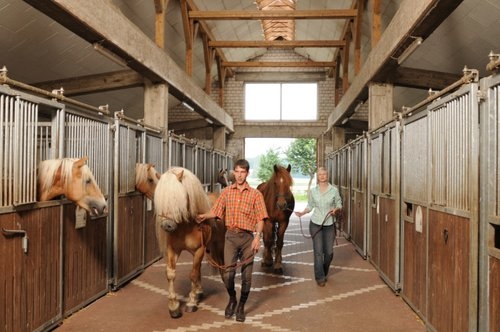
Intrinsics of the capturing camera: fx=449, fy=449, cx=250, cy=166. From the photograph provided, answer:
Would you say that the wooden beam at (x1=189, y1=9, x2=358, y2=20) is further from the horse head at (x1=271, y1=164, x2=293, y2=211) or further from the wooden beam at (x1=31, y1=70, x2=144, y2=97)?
the horse head at (x1=271, y1=164, x2=293, y2=211)

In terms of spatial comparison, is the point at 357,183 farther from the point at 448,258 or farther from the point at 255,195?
the point at 448,258

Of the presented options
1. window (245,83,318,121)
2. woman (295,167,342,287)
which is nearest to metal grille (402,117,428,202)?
woman (295,167,342,287)

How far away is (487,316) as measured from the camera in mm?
2615

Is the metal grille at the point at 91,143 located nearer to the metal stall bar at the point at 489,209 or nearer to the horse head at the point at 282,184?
the horse head at the point at 282,184

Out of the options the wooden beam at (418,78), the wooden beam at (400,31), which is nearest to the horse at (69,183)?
the wooden beam at (400,31)

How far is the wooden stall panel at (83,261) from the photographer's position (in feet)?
13.2

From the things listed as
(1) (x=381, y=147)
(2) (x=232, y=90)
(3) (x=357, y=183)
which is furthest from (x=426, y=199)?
(2) (x=232, y=90)

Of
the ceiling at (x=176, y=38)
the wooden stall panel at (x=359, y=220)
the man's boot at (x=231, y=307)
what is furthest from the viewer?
the wooden stall panel at (x=359, y=220)

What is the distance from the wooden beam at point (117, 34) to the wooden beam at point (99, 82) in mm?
528

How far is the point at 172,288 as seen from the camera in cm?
412

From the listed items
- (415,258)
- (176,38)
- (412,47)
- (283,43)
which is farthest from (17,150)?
(283,43)

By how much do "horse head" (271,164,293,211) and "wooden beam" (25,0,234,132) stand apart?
2651mm

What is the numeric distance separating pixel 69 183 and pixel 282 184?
9.78 feet

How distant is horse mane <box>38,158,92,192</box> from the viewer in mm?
3594
